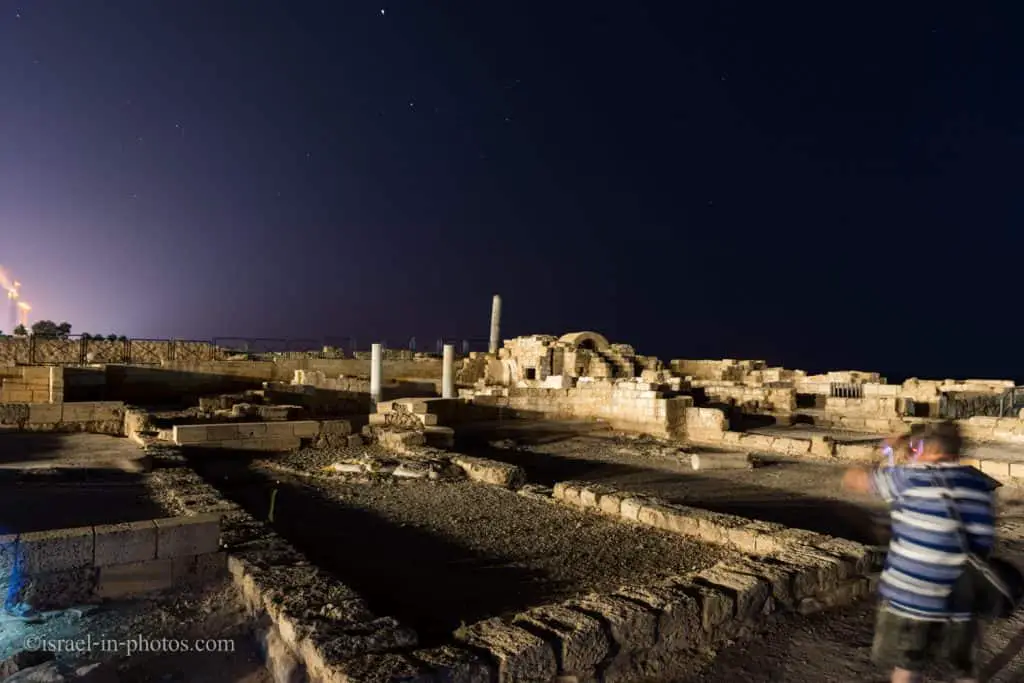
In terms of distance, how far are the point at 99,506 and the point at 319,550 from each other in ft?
8.47

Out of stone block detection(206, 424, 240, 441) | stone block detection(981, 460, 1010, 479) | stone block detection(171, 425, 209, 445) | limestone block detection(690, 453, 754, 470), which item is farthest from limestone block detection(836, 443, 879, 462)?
stone block detection(171, 425, 209, 445)

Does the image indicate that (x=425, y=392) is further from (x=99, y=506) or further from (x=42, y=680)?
(x=42, y=680)

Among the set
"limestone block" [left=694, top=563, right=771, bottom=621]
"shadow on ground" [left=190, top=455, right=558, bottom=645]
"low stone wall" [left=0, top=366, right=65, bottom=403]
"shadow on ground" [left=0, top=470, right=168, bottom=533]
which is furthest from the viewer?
"low stone wall" [left=0, top=366, right=65, bottom=403]

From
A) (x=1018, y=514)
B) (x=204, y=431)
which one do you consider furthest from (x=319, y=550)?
(x=1018, y=514)

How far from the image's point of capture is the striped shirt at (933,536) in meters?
3.08

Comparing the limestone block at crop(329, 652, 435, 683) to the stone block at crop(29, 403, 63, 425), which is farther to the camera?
the stone block at crop(29, 403, 63, 425)

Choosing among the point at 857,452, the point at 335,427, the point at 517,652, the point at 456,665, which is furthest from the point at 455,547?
the point at 857,452

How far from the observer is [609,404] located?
18.1 metres

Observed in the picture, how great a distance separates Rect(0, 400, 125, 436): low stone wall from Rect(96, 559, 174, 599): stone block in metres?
9.98

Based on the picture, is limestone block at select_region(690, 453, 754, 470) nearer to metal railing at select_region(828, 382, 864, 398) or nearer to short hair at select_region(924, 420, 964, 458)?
short hair at select_region(924, 420, 964, 458)

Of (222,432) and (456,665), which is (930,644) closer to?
A: (456,665)

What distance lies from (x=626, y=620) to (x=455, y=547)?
9.36 ft

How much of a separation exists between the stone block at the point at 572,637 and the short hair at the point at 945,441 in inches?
81.9

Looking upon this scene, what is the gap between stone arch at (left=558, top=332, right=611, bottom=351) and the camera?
100 ft
